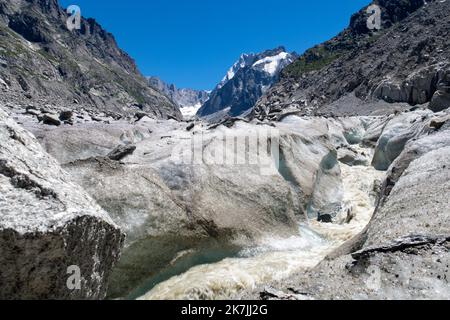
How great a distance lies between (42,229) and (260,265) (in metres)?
10.9

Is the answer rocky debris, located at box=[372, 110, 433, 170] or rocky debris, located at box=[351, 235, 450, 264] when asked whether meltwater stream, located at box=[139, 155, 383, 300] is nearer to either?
rocky debris, located at box=[351, 235, 450, 264]

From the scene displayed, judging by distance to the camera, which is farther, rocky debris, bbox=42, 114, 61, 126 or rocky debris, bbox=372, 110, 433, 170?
rocky debris, bbox=372, 110, 433, 170

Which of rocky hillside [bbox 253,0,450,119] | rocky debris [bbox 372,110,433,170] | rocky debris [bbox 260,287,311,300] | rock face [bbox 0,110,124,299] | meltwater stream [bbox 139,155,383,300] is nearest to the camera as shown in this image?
rock face [bbox 0,110,124,299]

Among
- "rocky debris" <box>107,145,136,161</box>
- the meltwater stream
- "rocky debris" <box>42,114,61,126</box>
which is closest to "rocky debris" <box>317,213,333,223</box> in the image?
the meltwater stream

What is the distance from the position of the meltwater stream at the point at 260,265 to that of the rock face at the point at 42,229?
5086 mm

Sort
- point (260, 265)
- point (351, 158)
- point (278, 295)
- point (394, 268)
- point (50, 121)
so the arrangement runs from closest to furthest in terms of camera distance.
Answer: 1. point (278, 295)
2. point (394, 268)
3. point (260, 265)
4. point (50, 121)
5. point (351, 158)

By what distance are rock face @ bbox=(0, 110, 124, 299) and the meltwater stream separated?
5086 mm

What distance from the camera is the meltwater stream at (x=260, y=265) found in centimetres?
1389

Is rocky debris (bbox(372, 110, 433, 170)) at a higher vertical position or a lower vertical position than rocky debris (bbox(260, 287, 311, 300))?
higher

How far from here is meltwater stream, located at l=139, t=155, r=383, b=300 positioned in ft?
45.6

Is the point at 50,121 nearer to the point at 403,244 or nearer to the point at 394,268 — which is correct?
the point at 403,244

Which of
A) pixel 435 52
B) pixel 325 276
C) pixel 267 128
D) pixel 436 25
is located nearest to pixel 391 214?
pixel 325 276

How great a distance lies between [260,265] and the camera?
51.2ft

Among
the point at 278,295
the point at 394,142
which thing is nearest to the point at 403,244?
the point at 278,295
